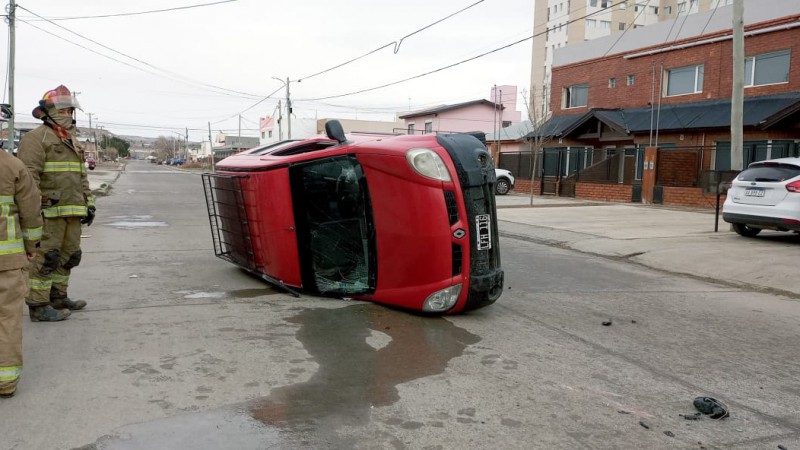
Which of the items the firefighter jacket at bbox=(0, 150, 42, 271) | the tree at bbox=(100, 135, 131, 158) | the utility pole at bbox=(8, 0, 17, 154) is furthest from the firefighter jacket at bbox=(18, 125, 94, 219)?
the tree at bbox=(100, 135, 131, 158)

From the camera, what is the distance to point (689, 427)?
11.8 ft

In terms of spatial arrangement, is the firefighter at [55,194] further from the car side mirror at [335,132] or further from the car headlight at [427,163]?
the car headlight at [427,163]

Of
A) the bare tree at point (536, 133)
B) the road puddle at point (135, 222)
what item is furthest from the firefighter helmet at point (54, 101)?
the bare tree at point (536, 133)

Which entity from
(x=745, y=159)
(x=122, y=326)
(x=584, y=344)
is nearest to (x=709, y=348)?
(x=584, y=344)

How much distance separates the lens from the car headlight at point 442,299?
560cm

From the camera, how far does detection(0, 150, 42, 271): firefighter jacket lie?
385cm

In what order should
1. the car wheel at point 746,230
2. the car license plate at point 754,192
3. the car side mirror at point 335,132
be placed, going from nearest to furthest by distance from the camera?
the car side mirror at point 335,132, the car license plate at point 754,192, the car wheel at point 746,230

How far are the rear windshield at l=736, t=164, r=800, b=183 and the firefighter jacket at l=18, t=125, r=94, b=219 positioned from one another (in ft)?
35.2

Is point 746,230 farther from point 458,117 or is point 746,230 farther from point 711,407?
point 458,117

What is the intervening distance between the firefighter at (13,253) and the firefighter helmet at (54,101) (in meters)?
1.64

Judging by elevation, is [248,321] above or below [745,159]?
below

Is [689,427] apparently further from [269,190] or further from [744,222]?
[744,222]

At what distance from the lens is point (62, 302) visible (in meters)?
5.68

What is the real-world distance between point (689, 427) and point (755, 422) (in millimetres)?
463
